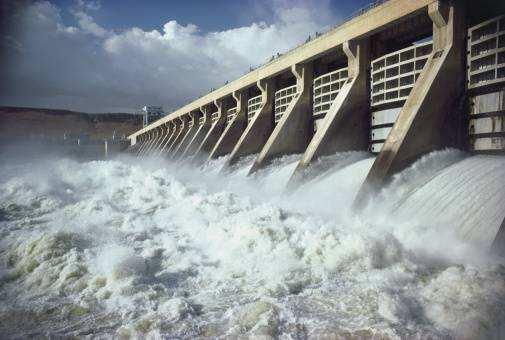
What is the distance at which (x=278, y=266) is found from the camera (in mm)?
4051

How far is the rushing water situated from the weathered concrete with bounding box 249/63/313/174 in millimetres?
3669

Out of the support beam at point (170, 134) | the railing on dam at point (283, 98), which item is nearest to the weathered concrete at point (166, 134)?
the support beam at point (170, 134)

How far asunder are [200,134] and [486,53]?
49.7 ft

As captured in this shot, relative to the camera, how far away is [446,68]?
6238mm

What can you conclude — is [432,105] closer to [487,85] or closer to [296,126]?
[487,85]

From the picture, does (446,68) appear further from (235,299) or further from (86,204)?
(86,204)

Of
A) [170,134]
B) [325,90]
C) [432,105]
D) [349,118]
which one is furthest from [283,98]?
[170,134]

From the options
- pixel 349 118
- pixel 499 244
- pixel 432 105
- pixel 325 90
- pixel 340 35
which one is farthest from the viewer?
pixel 325 90

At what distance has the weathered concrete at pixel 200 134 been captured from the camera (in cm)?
1888

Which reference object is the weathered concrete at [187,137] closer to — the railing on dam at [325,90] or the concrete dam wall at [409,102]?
the concrete dam wall at [409,102]

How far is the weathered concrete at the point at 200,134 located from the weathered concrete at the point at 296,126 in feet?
28.0

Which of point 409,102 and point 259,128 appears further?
point 259,128

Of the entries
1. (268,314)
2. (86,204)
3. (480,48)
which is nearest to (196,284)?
(268,314)

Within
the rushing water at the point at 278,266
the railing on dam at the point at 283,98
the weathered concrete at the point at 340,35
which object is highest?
the weathered concrete at the point at 340,35
